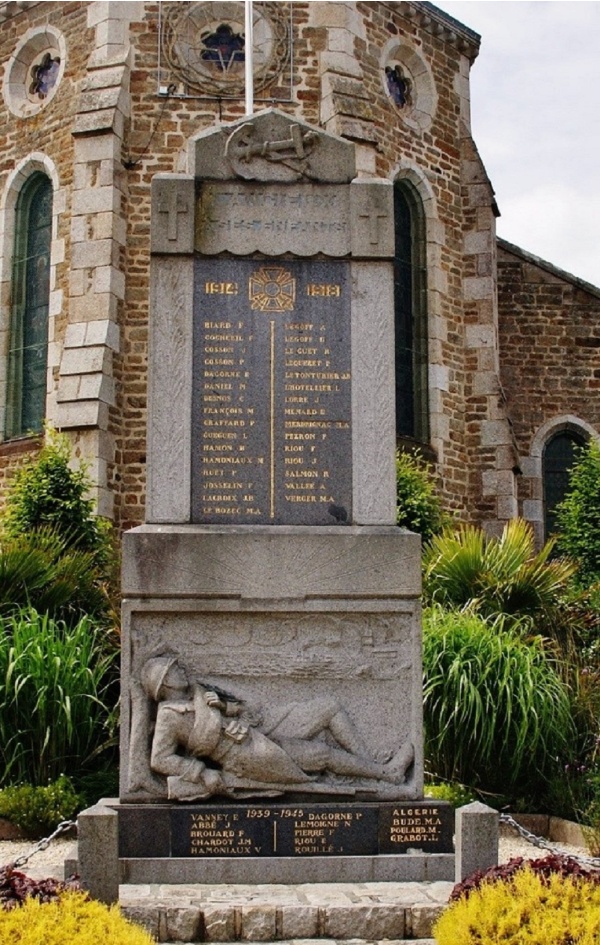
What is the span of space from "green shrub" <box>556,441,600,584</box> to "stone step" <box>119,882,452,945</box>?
36.3ft

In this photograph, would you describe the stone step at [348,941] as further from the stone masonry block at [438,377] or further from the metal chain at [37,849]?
the stone masonry block at [438,377]

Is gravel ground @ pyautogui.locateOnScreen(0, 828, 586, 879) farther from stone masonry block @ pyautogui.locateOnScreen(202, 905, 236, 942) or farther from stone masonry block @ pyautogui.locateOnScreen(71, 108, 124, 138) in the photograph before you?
stone masonry block @ pyautogui.locateOnScreen(71, 108, 124, 138)

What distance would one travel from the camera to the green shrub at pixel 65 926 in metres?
4.69

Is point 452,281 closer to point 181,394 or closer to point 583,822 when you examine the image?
point 583,822

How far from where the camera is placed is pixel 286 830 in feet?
22.7

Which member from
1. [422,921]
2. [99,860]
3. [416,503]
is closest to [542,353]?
[416,503]

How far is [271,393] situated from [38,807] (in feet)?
12.8

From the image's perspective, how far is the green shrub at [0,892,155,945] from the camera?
4.69 metres

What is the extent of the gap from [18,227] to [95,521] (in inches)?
226

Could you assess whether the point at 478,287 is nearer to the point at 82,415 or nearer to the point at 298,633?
the point at 82,415

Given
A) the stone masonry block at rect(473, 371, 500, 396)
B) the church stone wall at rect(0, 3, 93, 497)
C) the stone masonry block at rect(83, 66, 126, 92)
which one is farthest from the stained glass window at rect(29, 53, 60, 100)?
the stone masonry block at rect(473, 371, 500, 396)

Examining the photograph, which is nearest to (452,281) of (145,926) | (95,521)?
(95,521)

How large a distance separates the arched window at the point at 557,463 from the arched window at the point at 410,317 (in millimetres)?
4048

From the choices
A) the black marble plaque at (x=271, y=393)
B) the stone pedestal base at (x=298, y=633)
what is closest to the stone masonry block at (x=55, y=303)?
the black marble plaque at (x=271, y=393)
